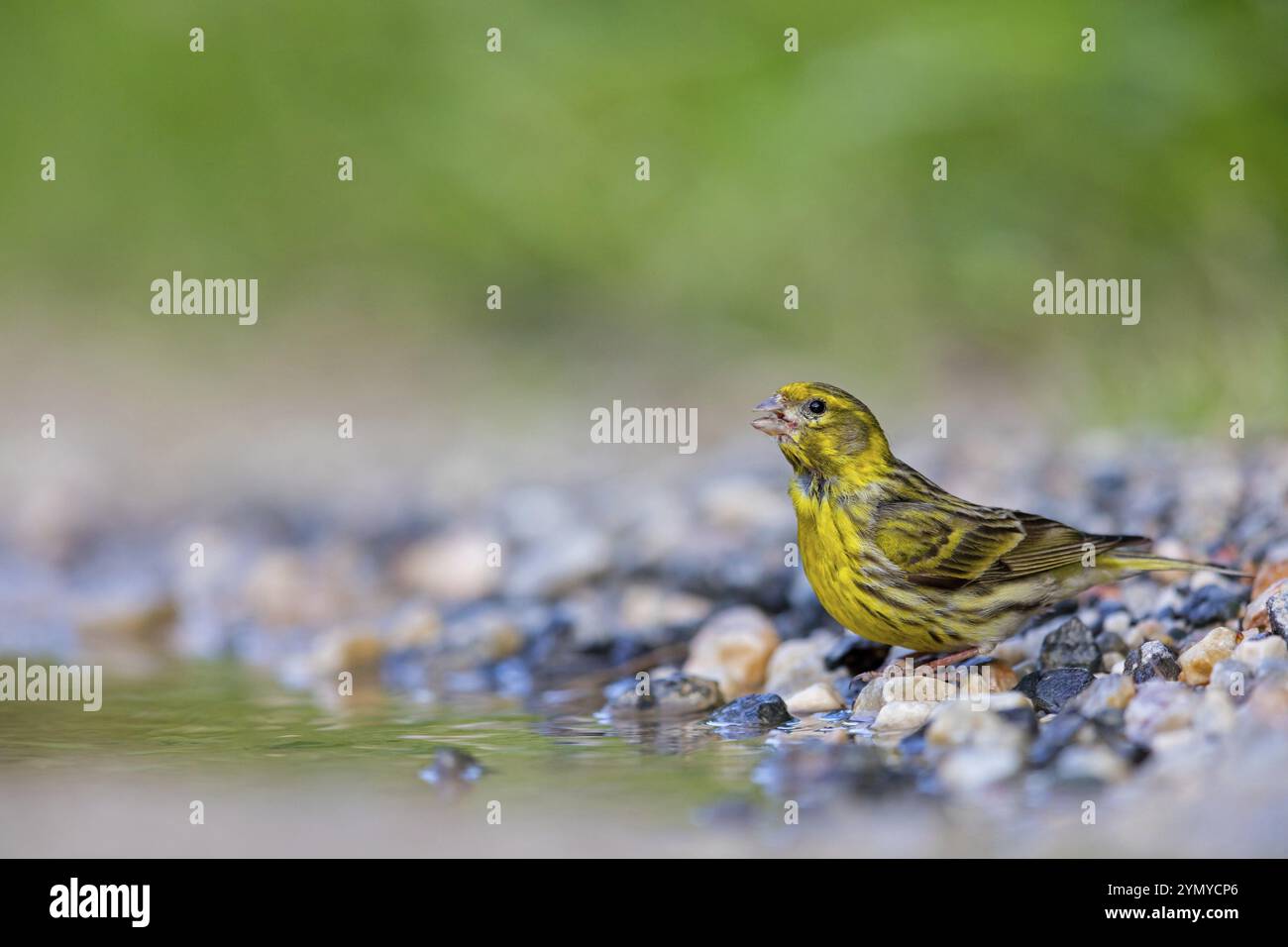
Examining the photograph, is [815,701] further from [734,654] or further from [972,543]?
[972,543]

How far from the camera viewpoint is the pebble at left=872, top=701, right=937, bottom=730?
4.23 meters

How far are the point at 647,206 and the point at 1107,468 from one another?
13.1 ft

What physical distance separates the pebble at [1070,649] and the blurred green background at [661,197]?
2675 millimetres

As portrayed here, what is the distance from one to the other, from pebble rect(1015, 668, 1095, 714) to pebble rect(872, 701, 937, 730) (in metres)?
0.30

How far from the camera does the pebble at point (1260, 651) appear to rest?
3.93 m

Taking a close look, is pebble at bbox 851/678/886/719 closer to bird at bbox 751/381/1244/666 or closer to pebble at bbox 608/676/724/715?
bird at bbox 751/381/1244/666

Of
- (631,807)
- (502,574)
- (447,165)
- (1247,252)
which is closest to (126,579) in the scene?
(502,574)

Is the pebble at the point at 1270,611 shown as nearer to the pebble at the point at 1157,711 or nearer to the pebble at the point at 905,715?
the pebble at the point at 1157,711

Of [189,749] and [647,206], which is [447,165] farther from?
[189,749]

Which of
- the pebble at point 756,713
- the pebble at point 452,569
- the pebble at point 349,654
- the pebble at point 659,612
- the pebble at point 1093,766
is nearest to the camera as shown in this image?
the pebble at point 1093,766

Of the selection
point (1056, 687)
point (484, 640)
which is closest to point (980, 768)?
point (1056, 687)

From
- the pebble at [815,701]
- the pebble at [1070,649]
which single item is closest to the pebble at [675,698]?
the pebble at [815,701]

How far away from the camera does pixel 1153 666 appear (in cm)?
425

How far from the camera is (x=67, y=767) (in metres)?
4.27
